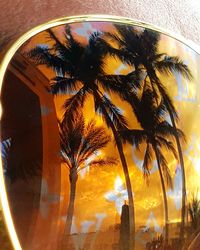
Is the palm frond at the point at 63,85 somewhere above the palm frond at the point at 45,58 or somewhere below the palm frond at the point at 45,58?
below

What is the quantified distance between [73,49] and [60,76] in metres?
0.04

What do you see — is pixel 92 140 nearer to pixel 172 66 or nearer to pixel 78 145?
pixel 78 145

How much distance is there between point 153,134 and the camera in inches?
21.0

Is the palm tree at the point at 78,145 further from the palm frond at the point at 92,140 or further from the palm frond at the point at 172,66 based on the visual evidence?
the palm frond at the point at 172,66

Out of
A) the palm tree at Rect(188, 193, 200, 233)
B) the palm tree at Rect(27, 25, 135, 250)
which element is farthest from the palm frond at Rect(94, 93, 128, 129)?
the palm tree at Rect(188, 193, 200, 233)

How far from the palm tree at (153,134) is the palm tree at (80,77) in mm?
16

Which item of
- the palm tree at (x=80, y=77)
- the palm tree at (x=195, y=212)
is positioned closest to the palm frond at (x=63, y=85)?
the palm tree at (x=80, y=77)

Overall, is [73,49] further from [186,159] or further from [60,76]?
[186,159]

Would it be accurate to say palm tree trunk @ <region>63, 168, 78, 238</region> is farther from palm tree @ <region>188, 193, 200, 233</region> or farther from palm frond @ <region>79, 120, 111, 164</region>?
palm tree @ <region>188, 193, 200, 233</region>

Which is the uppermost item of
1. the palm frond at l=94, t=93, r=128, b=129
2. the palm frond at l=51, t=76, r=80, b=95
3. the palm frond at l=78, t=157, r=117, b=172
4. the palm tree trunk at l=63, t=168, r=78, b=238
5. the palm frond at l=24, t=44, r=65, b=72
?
the palm frond at l=24, t=44, r=65, b=72

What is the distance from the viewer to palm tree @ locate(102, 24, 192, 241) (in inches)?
21.8

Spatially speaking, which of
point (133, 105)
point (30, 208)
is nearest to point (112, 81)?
point (133, 105)

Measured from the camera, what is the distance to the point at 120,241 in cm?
50

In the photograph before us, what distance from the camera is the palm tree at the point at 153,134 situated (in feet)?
1.71
